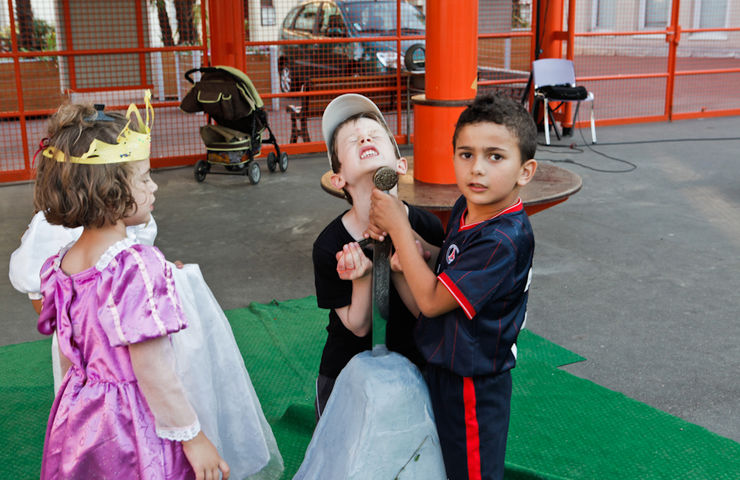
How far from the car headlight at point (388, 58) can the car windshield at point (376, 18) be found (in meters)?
0.29

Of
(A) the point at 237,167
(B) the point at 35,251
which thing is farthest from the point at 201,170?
(B) the point at 35,251

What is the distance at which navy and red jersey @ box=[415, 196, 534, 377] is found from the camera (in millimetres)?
1539

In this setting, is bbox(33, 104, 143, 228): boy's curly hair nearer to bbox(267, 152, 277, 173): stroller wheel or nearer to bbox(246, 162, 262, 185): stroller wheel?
bbox(246, 162, 262, 185): stroller wheel

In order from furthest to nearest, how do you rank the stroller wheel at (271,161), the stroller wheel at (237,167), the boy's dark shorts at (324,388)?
the stroller wheel at (271,161) → the stroller wheel at (237,167) → the boy's dark shorts at (324,388)

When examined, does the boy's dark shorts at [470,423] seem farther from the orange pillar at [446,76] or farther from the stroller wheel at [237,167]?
the stroller wheel at [237,167]

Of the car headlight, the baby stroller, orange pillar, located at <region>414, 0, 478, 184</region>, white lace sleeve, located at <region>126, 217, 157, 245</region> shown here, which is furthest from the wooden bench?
white lace sleeve, located at <region>126, 217, 157, 245</region>

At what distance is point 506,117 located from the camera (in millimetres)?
1571

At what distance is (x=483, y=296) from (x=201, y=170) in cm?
611

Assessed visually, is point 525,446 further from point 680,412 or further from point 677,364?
point 677,364

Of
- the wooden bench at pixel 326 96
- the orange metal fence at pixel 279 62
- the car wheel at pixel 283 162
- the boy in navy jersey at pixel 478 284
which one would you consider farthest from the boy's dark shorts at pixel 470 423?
the wooden bench at pixel 326 96

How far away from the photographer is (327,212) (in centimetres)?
614

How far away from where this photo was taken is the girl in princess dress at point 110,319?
5.00 feet

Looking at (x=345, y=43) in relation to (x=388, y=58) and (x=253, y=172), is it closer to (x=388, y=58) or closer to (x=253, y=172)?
(x=388, y=58)

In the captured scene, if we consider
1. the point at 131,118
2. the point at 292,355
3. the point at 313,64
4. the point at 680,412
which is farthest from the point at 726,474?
the point at 313,64
